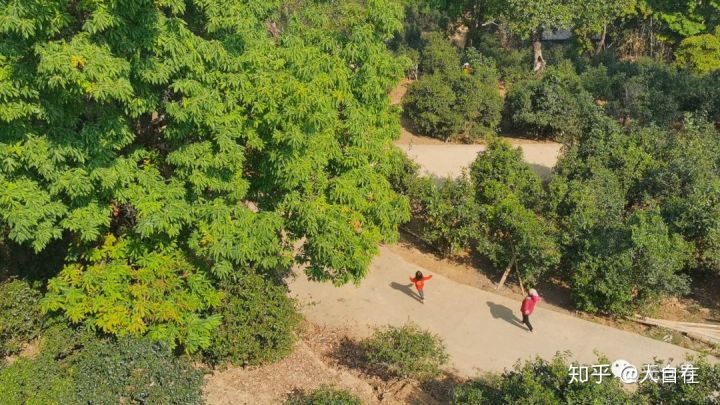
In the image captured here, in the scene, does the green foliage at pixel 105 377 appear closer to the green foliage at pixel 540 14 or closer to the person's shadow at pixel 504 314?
the person's shadow at pixel 504 314

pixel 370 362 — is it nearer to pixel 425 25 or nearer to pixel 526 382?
pixel 526 382

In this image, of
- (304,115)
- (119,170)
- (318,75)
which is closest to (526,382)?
(304,115)

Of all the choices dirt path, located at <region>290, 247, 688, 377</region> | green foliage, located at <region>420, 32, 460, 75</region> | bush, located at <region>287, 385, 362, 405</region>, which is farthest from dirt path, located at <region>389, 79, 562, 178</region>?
bush, located at <region>287, 385, 362, 405</region>

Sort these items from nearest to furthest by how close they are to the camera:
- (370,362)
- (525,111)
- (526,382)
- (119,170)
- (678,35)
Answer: (526,382) < (119,170) < (370,362) < (525,111) < (678,35)

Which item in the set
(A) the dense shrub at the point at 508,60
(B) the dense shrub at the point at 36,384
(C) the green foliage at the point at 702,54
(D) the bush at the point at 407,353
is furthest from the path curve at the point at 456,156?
(B) the dense shrub at the point at 36,384

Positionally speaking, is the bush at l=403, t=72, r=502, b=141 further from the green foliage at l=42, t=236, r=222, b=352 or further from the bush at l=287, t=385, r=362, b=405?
the bush at l=287, t=385, r=362, b=405
